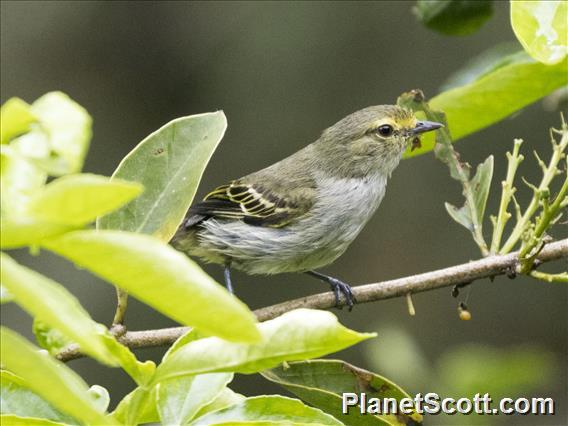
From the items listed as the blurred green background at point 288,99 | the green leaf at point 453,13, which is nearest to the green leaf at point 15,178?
the green leaf at point 453,13

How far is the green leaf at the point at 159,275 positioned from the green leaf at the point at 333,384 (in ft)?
3.59

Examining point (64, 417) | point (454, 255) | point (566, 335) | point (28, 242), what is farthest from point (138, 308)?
point (28, 242)

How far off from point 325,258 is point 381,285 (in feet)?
5.78

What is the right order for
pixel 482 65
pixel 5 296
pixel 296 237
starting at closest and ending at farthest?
pixel 5 296
pixel 482 65
pixel 296 237

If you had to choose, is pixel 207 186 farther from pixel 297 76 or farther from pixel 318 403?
pixel 318 403

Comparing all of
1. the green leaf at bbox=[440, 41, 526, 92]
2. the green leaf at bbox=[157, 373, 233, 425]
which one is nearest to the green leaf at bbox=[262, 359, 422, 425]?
the green leaf at bbox=[157, 373, 233, 425]

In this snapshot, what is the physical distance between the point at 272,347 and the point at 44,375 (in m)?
0.40

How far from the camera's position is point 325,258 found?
4367 millimetres

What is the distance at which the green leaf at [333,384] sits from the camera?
6.84ft

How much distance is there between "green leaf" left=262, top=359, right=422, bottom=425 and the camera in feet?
6.84

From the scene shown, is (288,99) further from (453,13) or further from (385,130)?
(453,13)

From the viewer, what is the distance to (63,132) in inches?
42.8

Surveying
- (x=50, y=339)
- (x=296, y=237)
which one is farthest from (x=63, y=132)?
(x=296, y=237)

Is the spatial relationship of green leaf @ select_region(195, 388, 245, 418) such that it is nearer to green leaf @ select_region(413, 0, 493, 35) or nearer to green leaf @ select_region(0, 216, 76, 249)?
green leaf @ select_region(0, 216, 76, 249)
